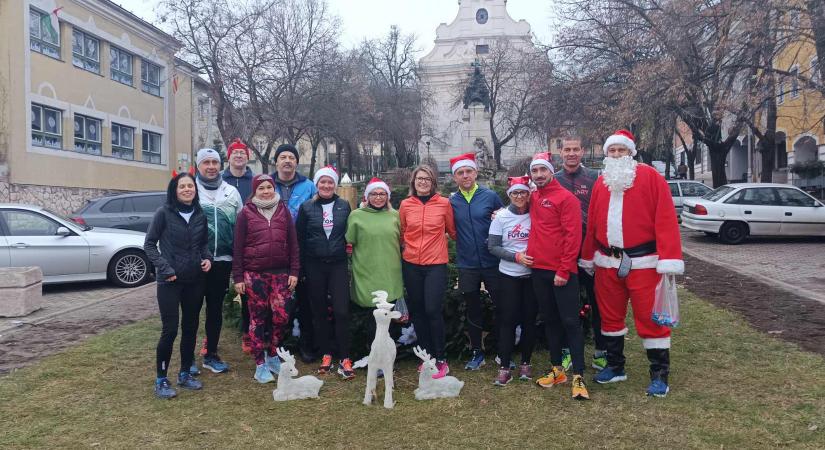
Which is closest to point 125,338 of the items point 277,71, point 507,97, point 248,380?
point 248,380

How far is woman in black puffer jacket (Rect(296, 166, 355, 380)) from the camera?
522 cm

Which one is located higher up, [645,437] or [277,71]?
[277,71]

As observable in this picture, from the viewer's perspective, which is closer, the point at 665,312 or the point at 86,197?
the point at 665,312

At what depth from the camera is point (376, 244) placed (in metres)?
5.16

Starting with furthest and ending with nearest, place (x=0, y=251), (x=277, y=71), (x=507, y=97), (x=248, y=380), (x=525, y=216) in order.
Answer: (x=507, y=97), (x=277, y=71), (x=0, y=251), (x=248, y=380), (x=525, y=216)

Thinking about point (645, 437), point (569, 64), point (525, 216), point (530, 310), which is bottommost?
point (645, 437)

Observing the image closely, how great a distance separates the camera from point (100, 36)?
23.4 metres

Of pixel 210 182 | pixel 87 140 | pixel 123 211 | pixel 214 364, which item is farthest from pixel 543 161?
pixel 87 140

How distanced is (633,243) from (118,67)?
2511 centimetres

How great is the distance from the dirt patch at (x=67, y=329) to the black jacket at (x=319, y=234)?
294cm

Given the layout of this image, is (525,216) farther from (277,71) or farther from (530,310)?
(277,71)

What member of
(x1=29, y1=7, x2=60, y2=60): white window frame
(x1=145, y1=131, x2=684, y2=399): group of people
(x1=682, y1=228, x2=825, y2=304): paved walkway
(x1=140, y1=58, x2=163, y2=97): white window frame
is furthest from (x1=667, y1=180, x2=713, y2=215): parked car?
(x1=140, y1=58, x2=163, y2=97): white window frame

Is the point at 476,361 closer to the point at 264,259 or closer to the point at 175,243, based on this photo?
the point at 264,259

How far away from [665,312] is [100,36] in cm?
2443
